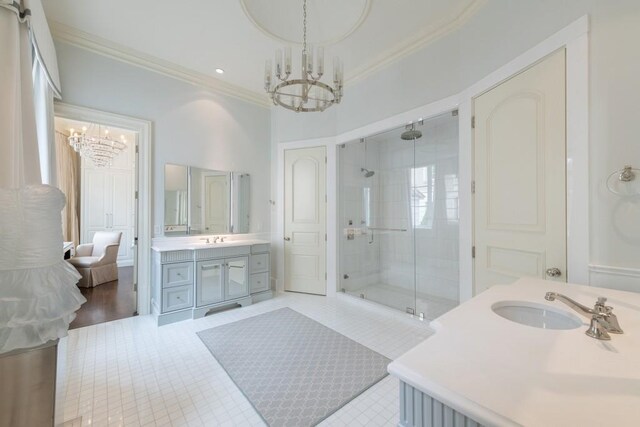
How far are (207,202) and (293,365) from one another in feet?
7.99

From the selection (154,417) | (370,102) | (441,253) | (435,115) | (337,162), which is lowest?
(154,417)

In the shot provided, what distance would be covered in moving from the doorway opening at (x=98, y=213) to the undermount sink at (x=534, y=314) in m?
3.54

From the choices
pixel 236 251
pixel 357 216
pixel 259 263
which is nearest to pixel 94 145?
pixel 236 251

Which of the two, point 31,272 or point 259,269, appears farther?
point 259,269

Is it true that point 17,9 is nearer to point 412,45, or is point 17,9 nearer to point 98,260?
point 412,45

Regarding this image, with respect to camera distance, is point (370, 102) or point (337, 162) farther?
point (337, 162)

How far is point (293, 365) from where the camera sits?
2.03 m

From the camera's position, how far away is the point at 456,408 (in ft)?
1.81

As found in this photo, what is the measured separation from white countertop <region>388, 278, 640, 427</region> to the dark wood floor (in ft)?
11.6

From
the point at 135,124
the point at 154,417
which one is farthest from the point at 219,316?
the point at 135,124

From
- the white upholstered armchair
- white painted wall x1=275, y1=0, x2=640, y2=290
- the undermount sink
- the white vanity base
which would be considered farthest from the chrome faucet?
the white upholstered armchair

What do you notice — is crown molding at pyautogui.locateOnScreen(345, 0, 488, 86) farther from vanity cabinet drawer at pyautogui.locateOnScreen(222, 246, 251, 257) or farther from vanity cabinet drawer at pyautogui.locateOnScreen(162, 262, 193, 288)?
vanity cabinet drawer at pyautogui.locateOnScreen(162, 262, 193, 288)

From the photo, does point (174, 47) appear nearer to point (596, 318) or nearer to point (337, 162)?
point (337, 162)

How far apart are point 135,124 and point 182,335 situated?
2396mm
